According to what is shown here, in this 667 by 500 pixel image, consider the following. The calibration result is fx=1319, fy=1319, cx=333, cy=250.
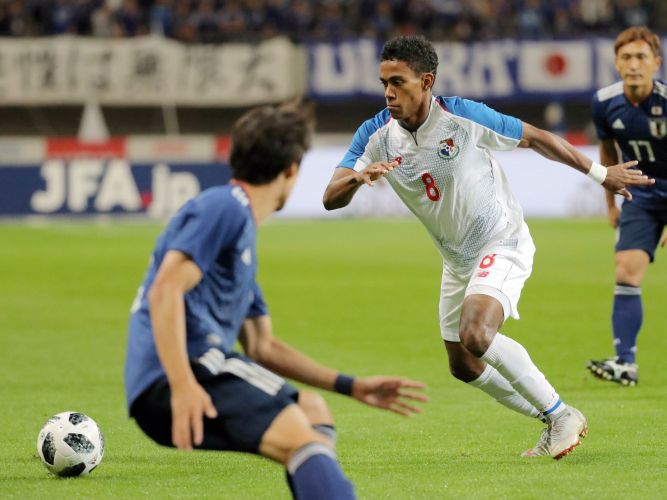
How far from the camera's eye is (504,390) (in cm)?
673

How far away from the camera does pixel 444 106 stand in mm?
6793

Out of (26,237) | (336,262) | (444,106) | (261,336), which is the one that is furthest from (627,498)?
(26,237)

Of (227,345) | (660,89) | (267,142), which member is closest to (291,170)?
(267,142)

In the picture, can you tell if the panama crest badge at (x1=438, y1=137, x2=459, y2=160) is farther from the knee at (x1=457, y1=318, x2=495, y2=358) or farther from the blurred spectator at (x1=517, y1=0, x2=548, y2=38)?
the blurred spectator at (x1=517, y1=0, x2=548, y2=38)

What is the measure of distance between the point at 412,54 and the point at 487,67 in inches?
1071

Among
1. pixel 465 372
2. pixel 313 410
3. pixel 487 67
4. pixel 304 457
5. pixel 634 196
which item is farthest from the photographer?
pixel 487 67

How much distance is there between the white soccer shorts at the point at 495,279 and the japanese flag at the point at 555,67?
27.0 m

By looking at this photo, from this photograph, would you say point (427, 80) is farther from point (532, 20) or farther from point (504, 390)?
point (532, 20)

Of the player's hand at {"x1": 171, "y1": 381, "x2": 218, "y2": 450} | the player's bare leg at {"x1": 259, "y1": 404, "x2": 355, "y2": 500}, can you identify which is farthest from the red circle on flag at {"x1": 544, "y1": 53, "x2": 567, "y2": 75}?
the player's hand at {"x1": 171, "y1": 381, "x2": 218, "y2": 450}

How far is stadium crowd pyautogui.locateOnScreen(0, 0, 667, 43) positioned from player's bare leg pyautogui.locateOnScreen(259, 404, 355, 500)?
28.7 meters

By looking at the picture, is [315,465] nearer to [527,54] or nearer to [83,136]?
[83,136]

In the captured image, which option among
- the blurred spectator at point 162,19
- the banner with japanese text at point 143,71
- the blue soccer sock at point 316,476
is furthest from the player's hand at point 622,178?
the blurred spectator at point 162,19

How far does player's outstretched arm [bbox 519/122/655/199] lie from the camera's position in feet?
21.1

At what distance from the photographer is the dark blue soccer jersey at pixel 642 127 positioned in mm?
9039
